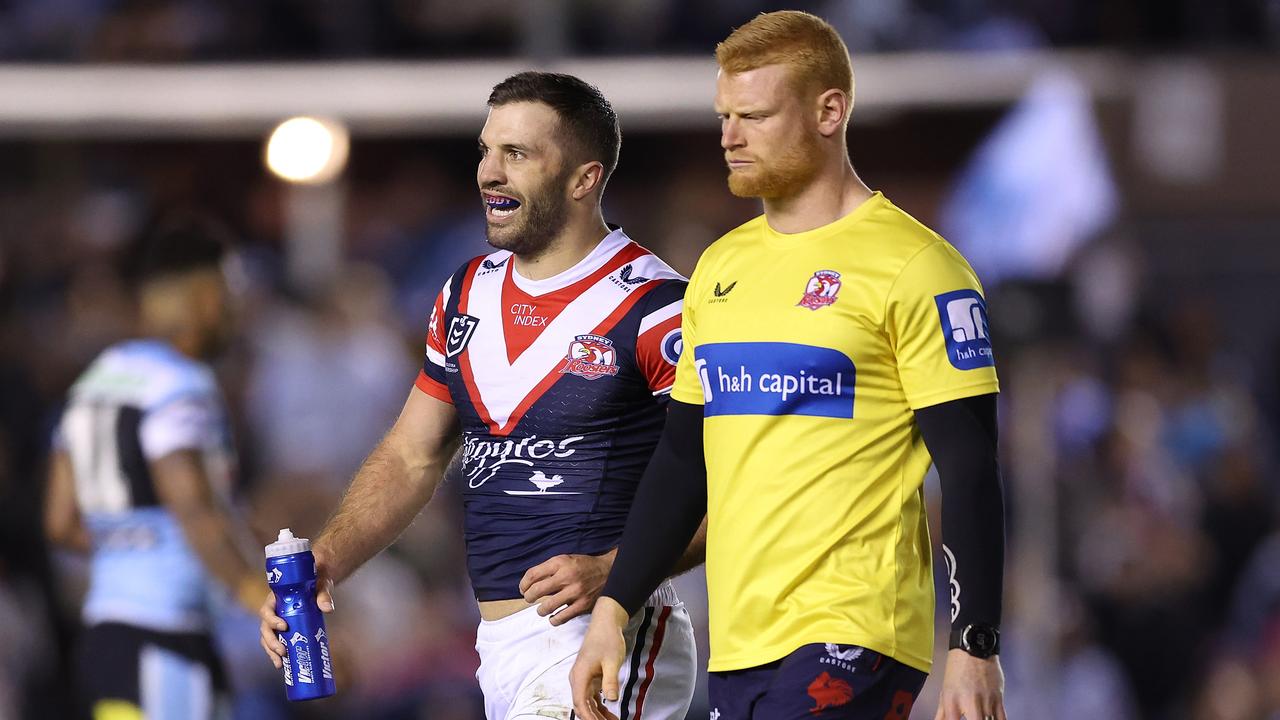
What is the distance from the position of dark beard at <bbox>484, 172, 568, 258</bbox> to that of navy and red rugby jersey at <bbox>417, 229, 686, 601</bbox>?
0.35 ft

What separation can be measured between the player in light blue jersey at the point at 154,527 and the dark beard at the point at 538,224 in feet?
7.61

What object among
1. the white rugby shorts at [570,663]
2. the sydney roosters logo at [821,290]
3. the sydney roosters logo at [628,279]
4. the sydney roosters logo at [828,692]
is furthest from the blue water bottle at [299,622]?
the sydney roosters logo at [821,290]

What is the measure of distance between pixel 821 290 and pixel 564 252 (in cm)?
107

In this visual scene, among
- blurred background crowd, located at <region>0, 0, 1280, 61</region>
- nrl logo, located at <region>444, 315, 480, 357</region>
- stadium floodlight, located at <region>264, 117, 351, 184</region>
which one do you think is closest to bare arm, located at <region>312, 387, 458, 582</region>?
nrl logo, located at <region>444, 315, 480, 357</region>

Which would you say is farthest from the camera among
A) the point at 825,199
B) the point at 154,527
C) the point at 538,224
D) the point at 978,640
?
the point at 154,527

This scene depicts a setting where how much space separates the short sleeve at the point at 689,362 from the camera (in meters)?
4.35

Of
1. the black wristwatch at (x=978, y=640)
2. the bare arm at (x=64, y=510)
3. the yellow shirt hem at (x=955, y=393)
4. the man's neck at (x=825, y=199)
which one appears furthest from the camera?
the bare arm at (x=64, y=510)

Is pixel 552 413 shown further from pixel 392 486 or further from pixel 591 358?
pixel 392 486

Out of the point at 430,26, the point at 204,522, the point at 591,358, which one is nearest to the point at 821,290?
the point at 591,358

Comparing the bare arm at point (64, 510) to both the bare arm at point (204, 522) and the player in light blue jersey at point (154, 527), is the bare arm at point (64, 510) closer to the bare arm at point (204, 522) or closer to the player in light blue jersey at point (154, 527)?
the player in light blue jersey at point (154, 527)

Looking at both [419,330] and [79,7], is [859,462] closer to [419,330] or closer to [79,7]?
[419,330]

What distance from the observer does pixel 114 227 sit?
1420 centimetres

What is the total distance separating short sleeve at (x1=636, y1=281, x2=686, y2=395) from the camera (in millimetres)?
4773

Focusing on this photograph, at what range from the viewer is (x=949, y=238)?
13.4 metres
